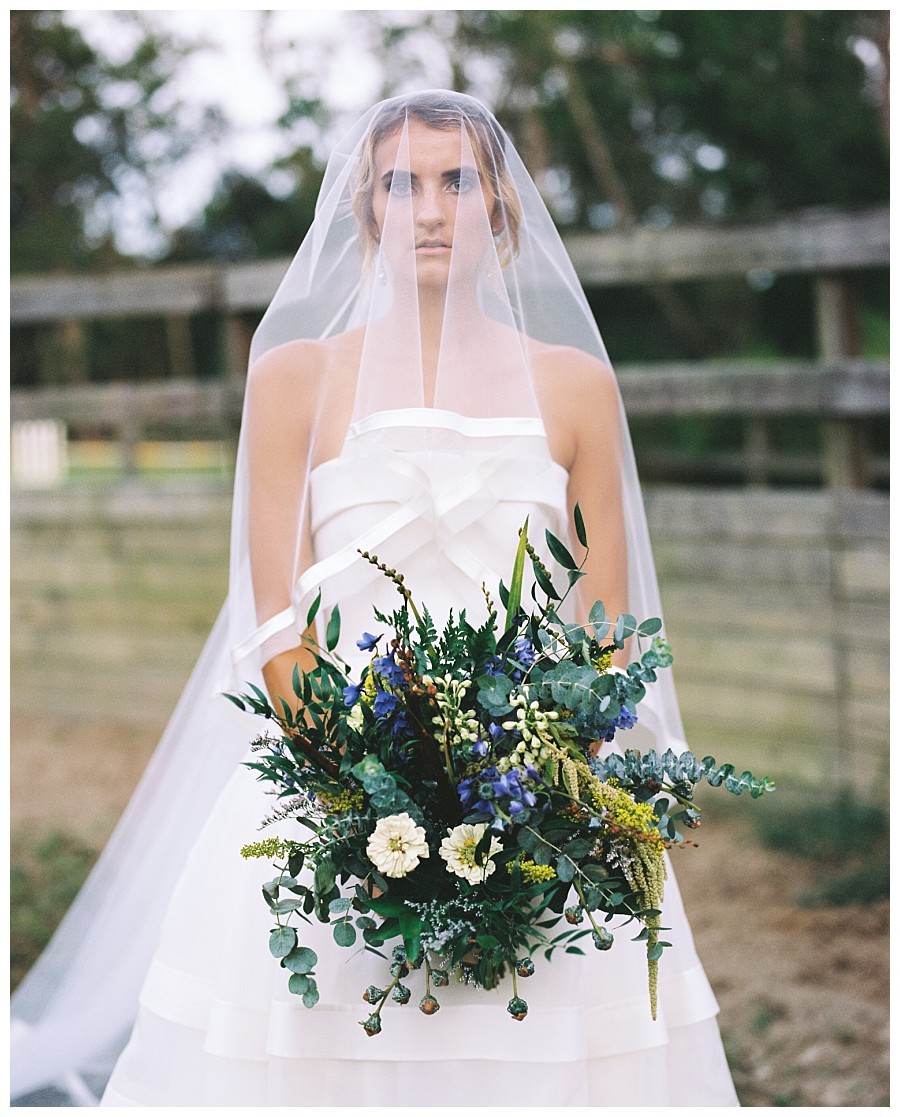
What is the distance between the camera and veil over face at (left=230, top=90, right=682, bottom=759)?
2127 millimetres

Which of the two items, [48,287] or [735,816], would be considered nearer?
[735,816]

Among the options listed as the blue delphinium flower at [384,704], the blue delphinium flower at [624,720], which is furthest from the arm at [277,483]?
the blue delphinium flower at [624,720]

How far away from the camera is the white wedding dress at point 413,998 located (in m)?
1.95

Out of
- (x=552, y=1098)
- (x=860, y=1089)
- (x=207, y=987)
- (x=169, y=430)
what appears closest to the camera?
(x=552, y=1098)

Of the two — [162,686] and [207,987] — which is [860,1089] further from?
[162,686]

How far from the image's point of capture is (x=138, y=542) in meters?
6.39

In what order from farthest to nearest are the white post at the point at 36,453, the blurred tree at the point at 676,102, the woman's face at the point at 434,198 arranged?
the blurred tree at the point at 676,102 < the white post at the point at 36,453 < the woman's face at the point at 434,198

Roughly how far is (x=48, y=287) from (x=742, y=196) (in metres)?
7.58

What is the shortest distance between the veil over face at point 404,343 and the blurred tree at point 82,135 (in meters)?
7.32

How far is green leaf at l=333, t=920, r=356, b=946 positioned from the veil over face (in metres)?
0.65

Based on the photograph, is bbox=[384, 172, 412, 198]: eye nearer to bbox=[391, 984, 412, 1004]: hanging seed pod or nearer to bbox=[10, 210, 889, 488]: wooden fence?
bbox=[391, 984, 412, 1004]: hanging seed pod

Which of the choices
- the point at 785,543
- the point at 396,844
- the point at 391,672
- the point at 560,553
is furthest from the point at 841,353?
the point at 396,844

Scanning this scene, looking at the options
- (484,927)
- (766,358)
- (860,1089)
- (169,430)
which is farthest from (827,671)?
(169,430)

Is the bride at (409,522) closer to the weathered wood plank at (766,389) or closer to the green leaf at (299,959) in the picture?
the green leaf at (299,959)
